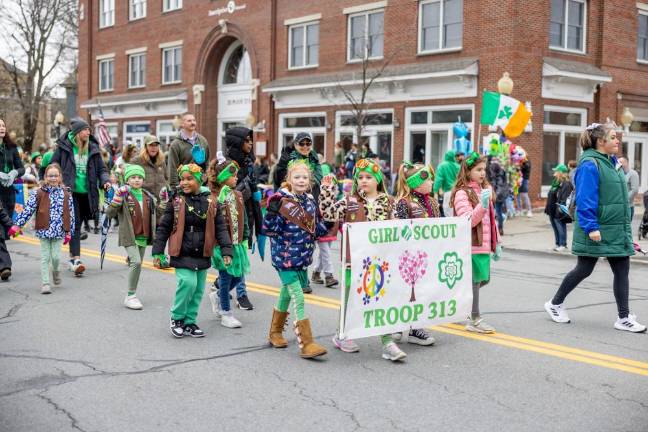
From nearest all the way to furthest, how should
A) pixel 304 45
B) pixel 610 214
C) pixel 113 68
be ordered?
1. pixel 610 214
2. pixel 304 45
3. pixel 113 68

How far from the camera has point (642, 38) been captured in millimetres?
25312

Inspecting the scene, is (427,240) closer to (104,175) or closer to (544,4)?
(104,175)

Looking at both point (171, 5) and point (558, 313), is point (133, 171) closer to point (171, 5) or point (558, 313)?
point (558, 313)

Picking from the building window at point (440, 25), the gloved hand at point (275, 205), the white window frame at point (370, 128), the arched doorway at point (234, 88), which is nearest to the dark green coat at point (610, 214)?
the gloved hand at point (275, 205)

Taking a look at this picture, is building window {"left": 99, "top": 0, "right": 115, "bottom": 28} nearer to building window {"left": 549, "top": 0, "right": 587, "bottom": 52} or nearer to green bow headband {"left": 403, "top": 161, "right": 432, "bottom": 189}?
building window {"left": 549, "top": 0, "right": 587, "bottom": 52}

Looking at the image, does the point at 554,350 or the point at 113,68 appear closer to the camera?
the point at 554,350

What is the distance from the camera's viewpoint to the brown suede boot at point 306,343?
5.99 metres

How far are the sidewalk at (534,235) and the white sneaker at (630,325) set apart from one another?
618 cm

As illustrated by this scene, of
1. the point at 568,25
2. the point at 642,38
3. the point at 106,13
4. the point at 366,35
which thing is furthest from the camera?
the point at 106,13

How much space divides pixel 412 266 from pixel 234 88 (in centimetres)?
2730

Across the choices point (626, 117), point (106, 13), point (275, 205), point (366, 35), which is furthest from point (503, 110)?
point (106, 13)

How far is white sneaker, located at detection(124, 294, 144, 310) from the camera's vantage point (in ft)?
26.5

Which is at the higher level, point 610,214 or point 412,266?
point 610,214

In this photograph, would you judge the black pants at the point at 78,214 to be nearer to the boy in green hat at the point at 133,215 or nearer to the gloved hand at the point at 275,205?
the boy in green hat at the point at 133,215
